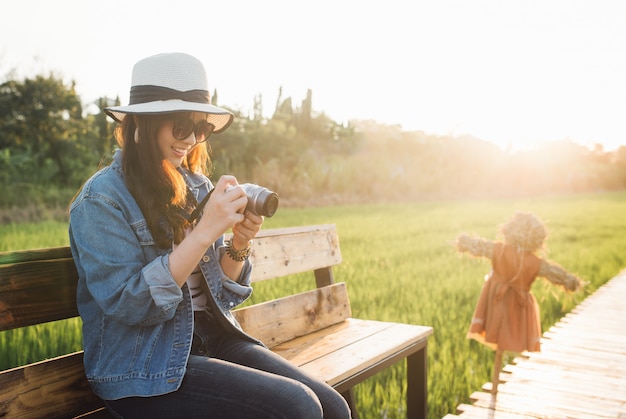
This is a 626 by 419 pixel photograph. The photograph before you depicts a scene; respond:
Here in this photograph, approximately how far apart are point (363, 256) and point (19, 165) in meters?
12.7

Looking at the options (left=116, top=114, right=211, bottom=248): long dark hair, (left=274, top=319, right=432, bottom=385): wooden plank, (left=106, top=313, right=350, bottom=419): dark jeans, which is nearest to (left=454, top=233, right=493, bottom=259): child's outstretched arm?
(left=274, top=319, right=432, bottom=385): wooden plank

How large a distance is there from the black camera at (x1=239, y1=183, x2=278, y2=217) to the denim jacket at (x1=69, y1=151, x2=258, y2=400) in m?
0.31

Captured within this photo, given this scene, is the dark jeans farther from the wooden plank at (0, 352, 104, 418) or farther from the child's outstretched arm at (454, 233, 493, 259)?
the child's outstretched arm at (454, 233, 493, 259)

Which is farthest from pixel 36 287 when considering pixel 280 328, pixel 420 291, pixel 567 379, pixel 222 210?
pixel 420 291

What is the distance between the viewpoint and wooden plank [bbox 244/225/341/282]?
2.81 m

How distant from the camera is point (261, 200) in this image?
1832mm

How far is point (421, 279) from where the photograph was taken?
8.05 meters

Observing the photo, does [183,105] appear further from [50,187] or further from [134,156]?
[50,187]

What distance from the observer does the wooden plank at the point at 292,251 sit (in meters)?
2.81

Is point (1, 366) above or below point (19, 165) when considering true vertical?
below

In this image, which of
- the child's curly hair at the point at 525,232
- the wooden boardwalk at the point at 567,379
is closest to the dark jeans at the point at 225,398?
the wooden boardwalk at the point at 567,379

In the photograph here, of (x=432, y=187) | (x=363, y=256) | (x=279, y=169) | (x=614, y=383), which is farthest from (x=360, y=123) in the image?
(x=614, y=383)

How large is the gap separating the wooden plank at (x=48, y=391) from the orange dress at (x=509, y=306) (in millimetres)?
2494

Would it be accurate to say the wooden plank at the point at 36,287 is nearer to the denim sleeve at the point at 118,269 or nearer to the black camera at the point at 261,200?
the denim sleeve at the point at 118,269
